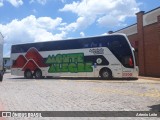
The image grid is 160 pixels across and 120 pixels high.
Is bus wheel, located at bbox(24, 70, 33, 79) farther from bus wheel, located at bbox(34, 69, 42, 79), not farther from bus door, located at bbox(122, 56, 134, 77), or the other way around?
bus door, located at bbox(122, 56, 134, 77)

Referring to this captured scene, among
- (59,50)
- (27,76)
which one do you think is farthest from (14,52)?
(59,50)

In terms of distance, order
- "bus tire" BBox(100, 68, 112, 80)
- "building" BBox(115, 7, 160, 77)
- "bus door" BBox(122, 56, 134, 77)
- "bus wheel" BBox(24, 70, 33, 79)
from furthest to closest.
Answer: "bus wheel" BBox(24, 70, 33, 79) < "building" BBox(115, 7, 160, 77) < "bus tire" BBox(100, 68, 112, 80) < "bus door" BBox(122, 56, 134, 77)

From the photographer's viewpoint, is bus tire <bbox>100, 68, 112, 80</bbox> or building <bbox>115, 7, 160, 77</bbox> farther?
building <bbox>115, 7, 160, 77</bbox>

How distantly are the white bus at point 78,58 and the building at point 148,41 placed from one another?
6.27 meters

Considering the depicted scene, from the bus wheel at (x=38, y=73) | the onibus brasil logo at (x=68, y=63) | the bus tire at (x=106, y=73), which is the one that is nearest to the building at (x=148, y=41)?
the bus tire at (x=106, y=73)

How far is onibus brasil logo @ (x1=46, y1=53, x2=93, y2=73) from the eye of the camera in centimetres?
2720

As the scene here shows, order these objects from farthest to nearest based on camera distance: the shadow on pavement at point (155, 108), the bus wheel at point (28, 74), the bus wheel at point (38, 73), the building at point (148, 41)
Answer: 1. the bus wheel at point (28, 74)
2. the bus wheel at point (38, 73)
3. the building at point (148, 41)
4. the shadow on pavement at point (155, 108)

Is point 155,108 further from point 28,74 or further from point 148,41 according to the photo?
point 148,41

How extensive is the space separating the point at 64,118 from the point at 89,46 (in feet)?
61.0

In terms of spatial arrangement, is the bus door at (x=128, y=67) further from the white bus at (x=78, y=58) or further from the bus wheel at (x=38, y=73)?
the bus wheel at (x=38, y=73)

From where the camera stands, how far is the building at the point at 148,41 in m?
29.9

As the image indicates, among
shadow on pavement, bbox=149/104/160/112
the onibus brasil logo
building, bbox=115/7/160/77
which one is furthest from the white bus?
shadow on pavement, bbox=149/104/160/112

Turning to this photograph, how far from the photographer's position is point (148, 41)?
104 feet

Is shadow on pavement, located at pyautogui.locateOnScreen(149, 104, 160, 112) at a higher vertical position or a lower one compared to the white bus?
lower
